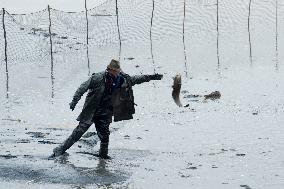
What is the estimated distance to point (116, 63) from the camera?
8.37 meters

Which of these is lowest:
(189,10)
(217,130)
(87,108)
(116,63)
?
(217,130)

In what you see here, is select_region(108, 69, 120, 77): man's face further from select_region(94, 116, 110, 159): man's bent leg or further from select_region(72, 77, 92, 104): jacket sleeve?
select_region(94, 116, 110, 159): man's bent leg

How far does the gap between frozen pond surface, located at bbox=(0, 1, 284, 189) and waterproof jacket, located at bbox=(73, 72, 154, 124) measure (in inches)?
28.5

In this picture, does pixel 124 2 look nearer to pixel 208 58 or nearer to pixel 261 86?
pixel 208 58

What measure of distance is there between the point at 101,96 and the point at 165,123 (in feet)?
15.7

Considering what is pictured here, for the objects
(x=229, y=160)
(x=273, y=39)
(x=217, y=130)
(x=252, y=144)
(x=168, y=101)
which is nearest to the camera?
(x=229, y=160)

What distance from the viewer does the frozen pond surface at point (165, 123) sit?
7.24 meters

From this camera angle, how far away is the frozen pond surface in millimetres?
7242

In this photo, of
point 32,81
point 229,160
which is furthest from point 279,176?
point 32,81

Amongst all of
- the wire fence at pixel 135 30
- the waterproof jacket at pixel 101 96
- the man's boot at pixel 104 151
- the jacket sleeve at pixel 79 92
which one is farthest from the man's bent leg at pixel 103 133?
the wire fence at pixel 135 30

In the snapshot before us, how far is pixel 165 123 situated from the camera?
1313cm

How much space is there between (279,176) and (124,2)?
2197cm

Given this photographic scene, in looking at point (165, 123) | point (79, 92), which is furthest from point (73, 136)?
point (165, 123)

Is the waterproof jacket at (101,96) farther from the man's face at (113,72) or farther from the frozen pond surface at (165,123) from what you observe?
the frozen pond surface at (165,123)
